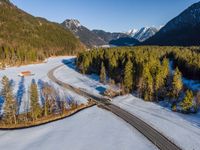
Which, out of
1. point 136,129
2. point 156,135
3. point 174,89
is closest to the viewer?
point 156,135

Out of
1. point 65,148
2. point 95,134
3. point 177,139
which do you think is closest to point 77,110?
point 95,134

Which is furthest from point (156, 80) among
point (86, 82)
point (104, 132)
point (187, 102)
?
point (86, 82)

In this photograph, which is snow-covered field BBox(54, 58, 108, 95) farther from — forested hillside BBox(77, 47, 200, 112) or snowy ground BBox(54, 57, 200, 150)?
forested hillside BBox(77, 47, 200, 112)

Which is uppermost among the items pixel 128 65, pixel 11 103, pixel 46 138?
pixel 128 65

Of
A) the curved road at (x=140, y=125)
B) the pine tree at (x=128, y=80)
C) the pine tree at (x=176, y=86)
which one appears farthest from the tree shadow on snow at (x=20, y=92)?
the pine tree at (x=176, y=86)

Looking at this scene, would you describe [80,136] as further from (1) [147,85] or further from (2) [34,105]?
(1) [147,85]

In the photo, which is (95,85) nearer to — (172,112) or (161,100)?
(161,100)

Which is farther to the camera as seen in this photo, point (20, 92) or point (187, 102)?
point (20, 92)
